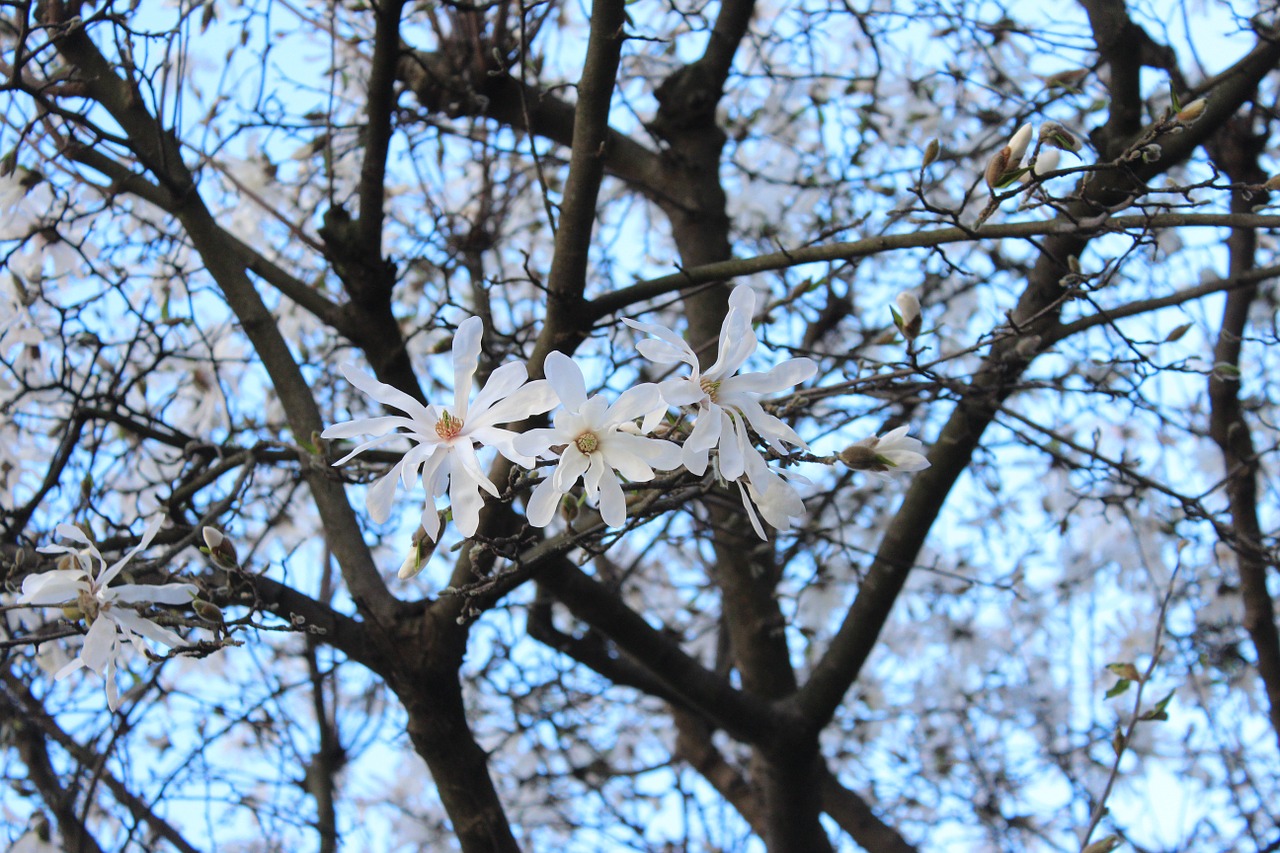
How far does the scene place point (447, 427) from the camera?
113cm

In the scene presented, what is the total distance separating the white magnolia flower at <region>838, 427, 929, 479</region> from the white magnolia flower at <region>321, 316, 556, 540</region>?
39 cm

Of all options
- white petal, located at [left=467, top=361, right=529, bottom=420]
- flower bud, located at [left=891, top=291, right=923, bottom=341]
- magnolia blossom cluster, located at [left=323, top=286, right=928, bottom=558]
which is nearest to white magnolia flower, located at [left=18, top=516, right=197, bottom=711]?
magnolia blossom cluster, located at [left=323, top=286, right=928, bottom=558]

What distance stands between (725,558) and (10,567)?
1.71m

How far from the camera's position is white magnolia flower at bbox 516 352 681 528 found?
1.05 metres

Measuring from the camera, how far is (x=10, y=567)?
1.48m

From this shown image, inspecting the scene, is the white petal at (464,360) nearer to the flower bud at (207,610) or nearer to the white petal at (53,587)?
the flower bud at (207,610)

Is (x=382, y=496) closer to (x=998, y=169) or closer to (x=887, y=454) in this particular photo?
(x=887, y=454)

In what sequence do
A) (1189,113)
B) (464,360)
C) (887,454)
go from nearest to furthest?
(464,360), (887,454), (1189,113)

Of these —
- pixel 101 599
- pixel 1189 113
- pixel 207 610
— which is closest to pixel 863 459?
pixel 1189 113

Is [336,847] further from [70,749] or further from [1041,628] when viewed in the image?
[1041,628]

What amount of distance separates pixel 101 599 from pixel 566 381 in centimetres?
71

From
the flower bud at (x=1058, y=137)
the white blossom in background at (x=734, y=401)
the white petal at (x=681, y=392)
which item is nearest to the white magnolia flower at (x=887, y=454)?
the white blossom in background at (x=734, y=401)

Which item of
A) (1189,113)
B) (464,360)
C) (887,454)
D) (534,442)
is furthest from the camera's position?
(1189,113)

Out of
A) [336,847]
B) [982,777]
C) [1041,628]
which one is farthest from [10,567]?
[1041,628]
